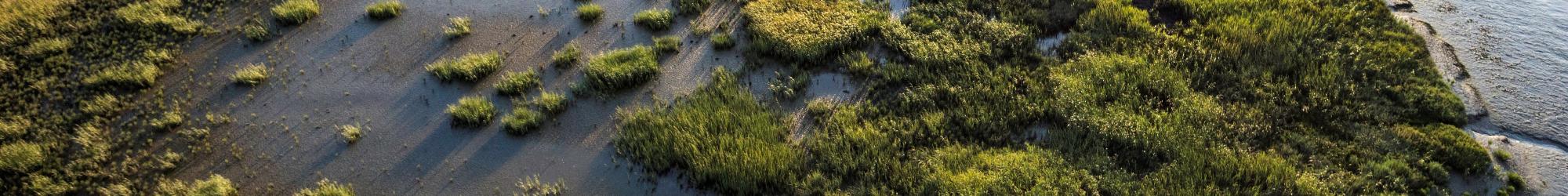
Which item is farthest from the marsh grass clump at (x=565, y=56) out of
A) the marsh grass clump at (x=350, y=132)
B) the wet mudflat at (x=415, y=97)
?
the marsh grass clump at (x=350, y=132)

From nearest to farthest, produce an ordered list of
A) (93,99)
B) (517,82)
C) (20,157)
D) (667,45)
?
1. (20,157)
2. (93,99)
3. (517,82)
4. (667,45)

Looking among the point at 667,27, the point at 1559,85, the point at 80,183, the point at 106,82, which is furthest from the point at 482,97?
the point at 1559,85

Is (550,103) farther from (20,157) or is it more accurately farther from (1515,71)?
(1515,71)

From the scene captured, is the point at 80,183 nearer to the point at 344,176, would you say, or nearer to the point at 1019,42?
the point at 344,176

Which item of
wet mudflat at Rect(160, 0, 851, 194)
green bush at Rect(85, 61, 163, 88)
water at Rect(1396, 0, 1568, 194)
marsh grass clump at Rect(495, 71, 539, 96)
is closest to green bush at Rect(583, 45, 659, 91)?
wet mudflat at Rect(160, 0, 851, 194)

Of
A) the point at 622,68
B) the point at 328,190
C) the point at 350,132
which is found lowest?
the point at 328,190

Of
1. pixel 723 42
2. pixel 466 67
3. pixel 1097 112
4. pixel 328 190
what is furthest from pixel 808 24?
pixel 328 190

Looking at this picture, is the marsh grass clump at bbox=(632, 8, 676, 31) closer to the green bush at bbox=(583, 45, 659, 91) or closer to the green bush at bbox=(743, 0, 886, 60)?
the green bush at bbox=(583, 45, 659, 91)
